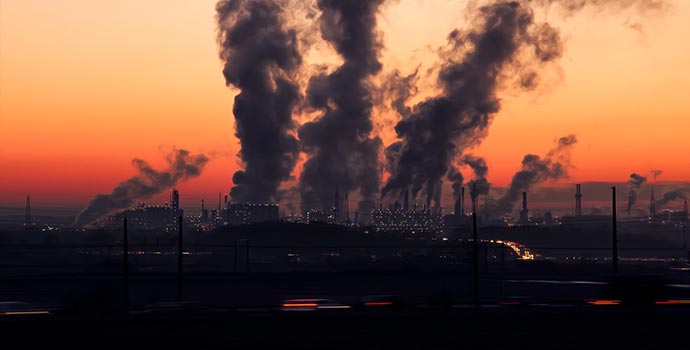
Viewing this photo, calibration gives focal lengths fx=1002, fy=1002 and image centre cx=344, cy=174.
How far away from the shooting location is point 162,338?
2886 cm

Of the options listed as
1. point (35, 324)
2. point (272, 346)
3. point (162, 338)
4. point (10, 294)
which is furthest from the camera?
point (10, 294)

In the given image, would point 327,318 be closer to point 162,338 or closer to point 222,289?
point 162,338

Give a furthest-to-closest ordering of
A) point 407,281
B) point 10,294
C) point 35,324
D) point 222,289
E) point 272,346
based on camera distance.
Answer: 1. point 407,281
2. point 222,289
3. point 10,294
4. point 35,324
5. point 272,346

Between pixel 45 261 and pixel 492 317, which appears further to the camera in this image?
pixel 45 261

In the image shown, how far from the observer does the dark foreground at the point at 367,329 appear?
2741cm

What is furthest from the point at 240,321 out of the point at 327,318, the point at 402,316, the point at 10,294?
the point at 10,294

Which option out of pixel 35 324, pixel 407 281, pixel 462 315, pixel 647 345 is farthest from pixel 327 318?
pixel 407 281

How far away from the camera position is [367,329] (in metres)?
31.6

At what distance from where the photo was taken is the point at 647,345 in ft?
88.7

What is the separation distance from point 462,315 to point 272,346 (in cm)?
1199

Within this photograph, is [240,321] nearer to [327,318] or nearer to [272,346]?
[327,318]

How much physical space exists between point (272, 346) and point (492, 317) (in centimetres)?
1173

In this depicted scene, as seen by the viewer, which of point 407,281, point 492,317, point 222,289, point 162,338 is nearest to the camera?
point 162,338

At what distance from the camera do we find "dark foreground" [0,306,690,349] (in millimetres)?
27406
